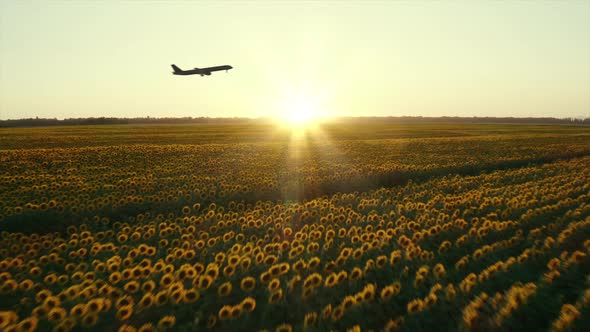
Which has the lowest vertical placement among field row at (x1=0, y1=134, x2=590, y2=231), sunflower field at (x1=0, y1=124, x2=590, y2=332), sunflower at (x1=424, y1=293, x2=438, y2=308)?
field row at (x1=0, y1=134, x2=590, y2=231)

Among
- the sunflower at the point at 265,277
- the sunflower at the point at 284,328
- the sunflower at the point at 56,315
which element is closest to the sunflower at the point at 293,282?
the sunflower at the point at 265,277

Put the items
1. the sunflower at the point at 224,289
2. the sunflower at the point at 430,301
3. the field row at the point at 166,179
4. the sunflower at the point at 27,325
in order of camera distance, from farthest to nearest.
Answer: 1. the field row at the point at 166,179
2. the sunflower at the point at 224,289
3. the sunflower at the point at 430,301
4. the sunflower at the point at 27,325

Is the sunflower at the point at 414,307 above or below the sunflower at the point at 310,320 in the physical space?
above

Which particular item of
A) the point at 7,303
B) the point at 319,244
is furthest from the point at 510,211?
the point at 7,303

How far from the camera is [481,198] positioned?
10.9 m

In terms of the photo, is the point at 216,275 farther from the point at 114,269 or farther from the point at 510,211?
the point at 510,211

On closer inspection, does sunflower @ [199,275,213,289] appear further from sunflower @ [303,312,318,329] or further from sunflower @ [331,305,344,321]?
sunflower @ [331,305,344,321]

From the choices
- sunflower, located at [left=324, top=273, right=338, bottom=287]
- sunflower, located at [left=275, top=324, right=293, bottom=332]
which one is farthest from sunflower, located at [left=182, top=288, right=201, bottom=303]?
sunflower, located at [left=324, top=273, right=338, bottom=287]

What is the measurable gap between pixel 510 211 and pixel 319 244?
490 centimetres

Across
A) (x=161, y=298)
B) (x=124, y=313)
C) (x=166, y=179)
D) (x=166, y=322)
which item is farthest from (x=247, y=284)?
(x=166, y=179)

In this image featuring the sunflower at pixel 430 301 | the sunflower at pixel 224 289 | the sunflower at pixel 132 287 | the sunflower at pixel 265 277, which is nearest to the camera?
the sunflower at pixel 430 301

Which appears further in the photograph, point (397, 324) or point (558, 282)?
point (558, 282)

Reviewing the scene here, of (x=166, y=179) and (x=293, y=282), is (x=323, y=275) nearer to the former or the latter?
(x=293, y=282)

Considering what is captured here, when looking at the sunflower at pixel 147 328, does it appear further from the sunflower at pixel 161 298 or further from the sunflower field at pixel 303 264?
the sunflower at pixel 161 298
